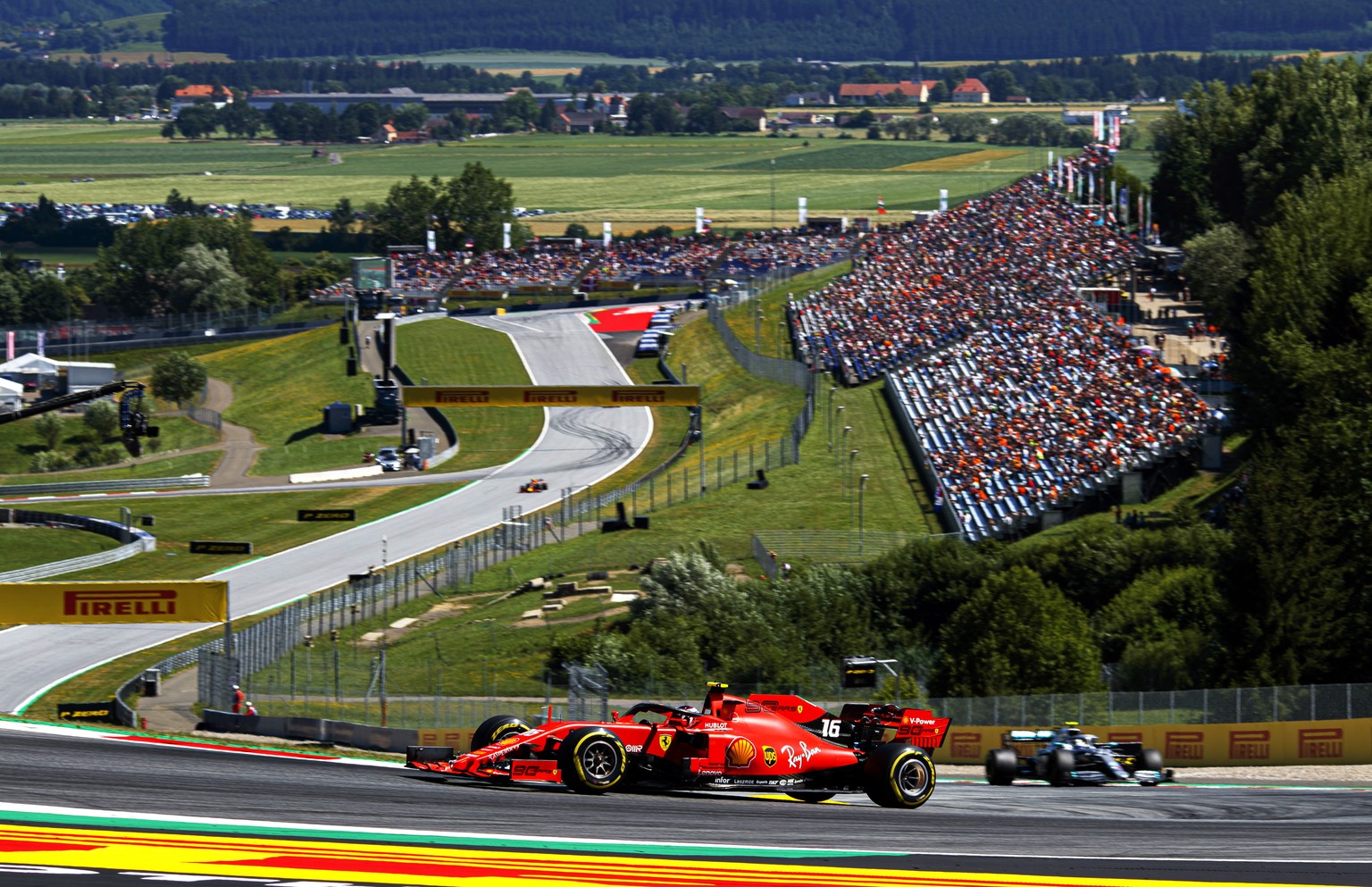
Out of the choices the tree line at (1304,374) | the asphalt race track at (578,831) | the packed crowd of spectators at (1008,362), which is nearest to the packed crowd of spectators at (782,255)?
the packed crowd of spectators at (1008,362)

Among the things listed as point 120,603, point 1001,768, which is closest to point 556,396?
point 120,603

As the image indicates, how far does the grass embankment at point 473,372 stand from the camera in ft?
279

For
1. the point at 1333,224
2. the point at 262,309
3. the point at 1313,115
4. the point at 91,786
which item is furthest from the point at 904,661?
the point at 262,309

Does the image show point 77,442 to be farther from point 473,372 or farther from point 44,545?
point 44,545

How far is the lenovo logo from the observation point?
35938 millimetres

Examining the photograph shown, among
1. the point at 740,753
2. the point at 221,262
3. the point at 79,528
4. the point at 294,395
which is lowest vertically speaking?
the point at 79,528

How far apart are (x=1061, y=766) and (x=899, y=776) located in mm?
8056

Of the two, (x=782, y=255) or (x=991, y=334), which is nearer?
(x=991, y=334)

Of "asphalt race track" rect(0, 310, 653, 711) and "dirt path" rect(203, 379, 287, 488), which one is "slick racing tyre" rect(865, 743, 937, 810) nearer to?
"asphalt race track" rect(0, 310, 653, 711)

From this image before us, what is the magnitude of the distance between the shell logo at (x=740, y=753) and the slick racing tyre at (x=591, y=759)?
1675 millimetres

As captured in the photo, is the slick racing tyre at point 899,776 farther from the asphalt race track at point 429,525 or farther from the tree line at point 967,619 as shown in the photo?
the asphalt race track at point 429,525

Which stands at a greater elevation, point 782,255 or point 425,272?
point 782,255

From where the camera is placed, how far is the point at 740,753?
22625 mm

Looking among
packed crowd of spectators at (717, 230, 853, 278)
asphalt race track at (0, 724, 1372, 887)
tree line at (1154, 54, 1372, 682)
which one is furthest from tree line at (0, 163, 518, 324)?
asphalt race track at (0, 724, 1372, 887)
